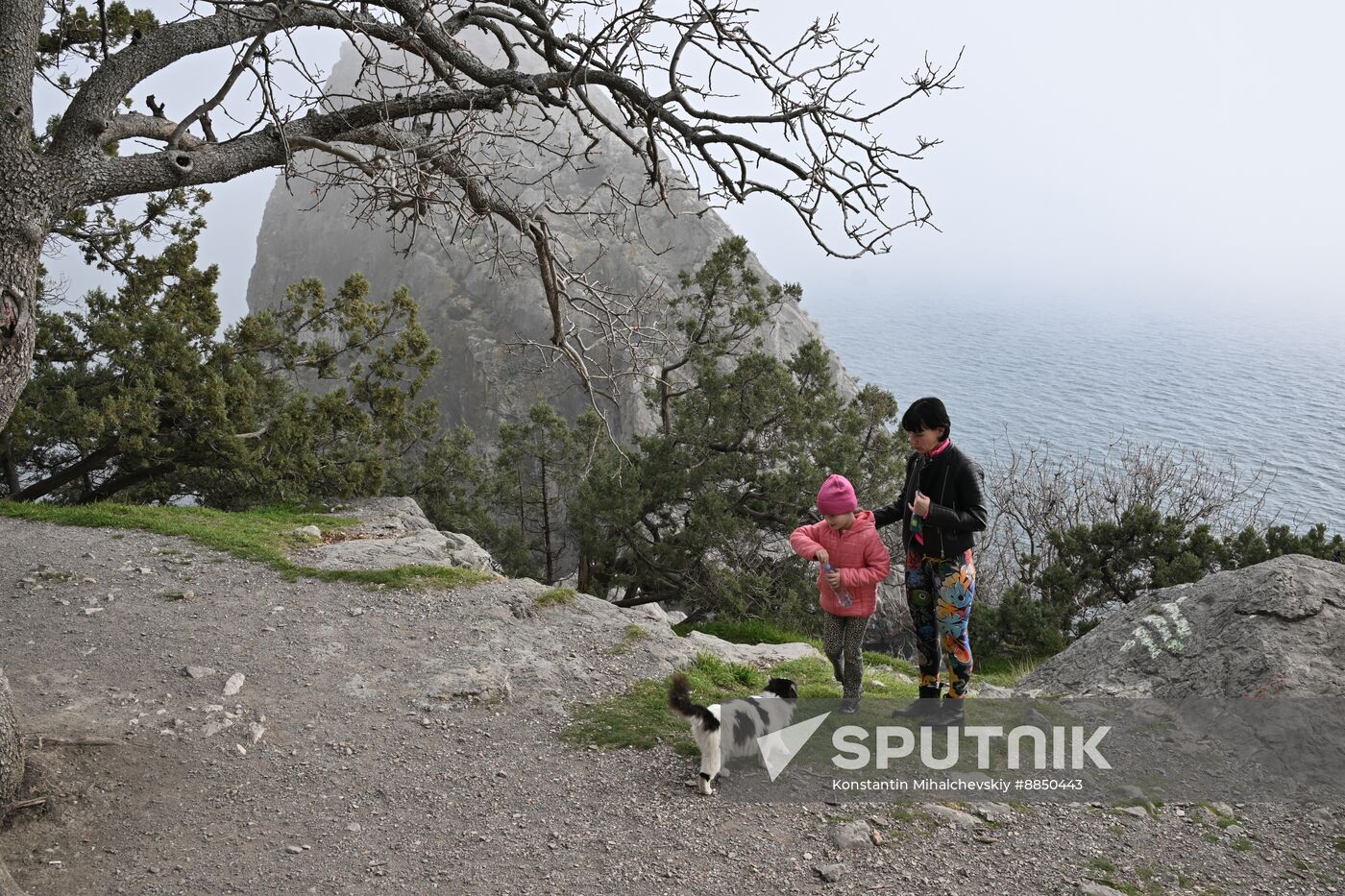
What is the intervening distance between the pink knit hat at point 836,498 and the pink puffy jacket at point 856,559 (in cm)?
16

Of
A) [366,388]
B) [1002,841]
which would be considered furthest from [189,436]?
[1002,841]

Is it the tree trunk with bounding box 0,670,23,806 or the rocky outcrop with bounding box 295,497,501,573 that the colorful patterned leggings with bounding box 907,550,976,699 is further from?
the rocky outcrop with bounding box 295,497,501,573

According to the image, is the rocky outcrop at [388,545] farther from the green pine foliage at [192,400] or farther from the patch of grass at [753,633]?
the patch of grass at [753,633]

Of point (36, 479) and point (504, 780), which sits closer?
point (504, 780)

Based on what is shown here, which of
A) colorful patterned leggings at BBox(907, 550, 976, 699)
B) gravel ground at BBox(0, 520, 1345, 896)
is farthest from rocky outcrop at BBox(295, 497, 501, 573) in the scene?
colorful patterned leggings at BBox(907, 550, 976, 699)

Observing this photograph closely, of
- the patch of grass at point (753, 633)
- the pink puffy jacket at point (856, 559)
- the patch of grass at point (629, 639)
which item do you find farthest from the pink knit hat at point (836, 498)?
the patch of grass at point (753, 633)

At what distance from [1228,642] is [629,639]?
4.49 metres

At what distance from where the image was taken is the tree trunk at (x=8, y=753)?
4.23 metres

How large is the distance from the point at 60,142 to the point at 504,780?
4.16 meters

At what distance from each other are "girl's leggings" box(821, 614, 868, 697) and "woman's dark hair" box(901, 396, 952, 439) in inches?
48.9

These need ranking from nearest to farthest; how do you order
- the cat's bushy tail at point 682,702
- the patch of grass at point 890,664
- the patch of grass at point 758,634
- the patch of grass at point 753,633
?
1. the cat's bushy tail at point 682,702
2. the patch of grass at point 890,664
3. the patch of grass at point 758,634
4. the patch of grass at point 753,633

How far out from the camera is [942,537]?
196 inches

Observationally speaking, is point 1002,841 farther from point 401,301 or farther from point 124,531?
point 401,301

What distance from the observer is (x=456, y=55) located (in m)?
5.16
